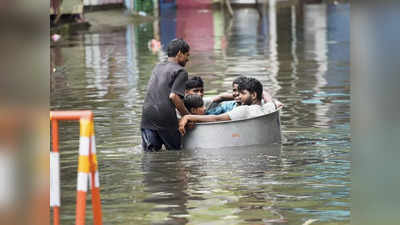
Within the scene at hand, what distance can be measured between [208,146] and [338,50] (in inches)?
640

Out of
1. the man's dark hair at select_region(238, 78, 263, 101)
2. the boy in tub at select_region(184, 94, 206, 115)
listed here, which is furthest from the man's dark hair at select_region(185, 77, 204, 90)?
the man's dark hair at select_region(238, 78, 263, 101)

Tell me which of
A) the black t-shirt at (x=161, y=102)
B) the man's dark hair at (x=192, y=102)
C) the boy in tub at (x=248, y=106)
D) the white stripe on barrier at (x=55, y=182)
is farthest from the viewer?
the man's dark hair at (x=192, y=102)

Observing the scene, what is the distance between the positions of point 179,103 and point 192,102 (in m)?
0.53

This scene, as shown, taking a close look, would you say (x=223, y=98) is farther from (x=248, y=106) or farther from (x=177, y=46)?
(x=177, y=46)

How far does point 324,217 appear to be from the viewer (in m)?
7.11

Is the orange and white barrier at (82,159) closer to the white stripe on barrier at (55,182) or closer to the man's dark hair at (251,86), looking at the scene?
the white stripe on barrier at (55,182)

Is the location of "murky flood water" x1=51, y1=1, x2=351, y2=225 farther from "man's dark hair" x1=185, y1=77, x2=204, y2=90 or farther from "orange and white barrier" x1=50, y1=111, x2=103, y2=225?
"orange and white barrier" x1=50, y1=111, x2=103, y2=225

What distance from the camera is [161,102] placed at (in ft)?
34.3

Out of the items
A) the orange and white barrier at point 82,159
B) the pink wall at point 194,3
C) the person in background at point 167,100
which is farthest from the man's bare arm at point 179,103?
the pink wall at point 194,3

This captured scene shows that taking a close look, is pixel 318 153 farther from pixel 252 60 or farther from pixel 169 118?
pixel 252 60

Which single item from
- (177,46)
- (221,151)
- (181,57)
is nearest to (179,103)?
(181,57)

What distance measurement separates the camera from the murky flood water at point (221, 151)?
24.8 feet

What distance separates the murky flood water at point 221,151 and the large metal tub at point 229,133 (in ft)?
0.33
